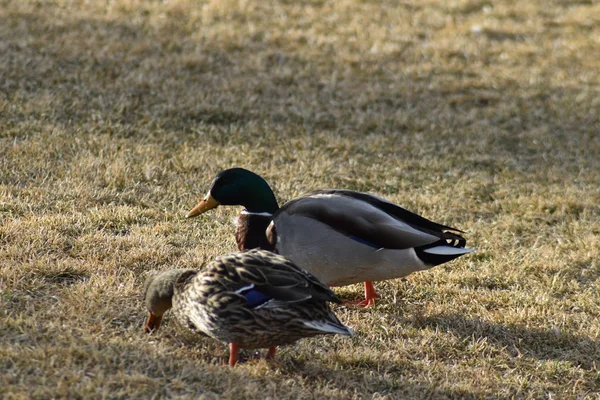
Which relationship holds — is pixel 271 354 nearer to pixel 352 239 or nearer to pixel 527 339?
pixel 352 239

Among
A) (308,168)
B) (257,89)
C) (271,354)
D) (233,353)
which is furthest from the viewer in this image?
(257,89)

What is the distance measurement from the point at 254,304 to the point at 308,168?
11.8ft

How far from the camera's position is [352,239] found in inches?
180

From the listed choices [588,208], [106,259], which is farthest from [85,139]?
[588,208]

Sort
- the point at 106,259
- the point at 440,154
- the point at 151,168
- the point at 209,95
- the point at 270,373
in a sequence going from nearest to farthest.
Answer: the point at 270,373 < the point at 106,259 < the point at 151,168 < the point at 440,154 < the point at 209,95

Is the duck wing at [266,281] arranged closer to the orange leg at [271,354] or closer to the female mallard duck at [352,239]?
the orange leg at [271,354]

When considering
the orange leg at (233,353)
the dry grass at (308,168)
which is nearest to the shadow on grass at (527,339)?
the dry grass at (308,168)

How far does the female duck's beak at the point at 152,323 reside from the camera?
408 centimetres

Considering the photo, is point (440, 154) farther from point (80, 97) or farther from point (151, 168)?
point (80, 97)

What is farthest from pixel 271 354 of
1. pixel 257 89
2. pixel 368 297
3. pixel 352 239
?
pixel 257 89

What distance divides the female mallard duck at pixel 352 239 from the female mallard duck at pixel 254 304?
680mm

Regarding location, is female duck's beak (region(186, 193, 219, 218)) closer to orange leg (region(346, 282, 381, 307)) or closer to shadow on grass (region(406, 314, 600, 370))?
orange leg (region(346, 282, 381, 307))

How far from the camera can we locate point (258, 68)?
30.5 feet

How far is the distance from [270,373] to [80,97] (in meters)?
4.92
